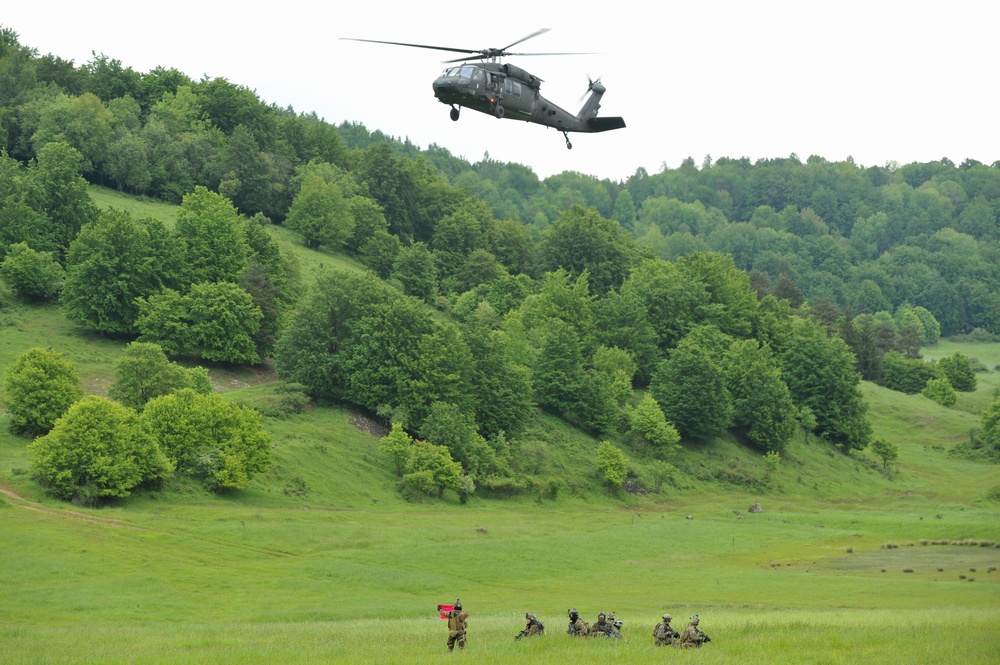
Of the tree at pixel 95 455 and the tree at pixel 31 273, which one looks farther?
the tree at pixel 31 273

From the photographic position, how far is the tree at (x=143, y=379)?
8969 cm

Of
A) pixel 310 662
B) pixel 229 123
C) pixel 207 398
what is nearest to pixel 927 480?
pixel 207 398

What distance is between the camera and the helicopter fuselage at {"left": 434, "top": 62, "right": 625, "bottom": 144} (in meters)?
49.2

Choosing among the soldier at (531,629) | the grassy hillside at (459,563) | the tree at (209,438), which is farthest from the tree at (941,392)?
the soldier at (531,629)

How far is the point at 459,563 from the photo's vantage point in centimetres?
6944

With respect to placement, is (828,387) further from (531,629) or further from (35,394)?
(531,629)

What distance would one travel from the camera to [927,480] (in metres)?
130

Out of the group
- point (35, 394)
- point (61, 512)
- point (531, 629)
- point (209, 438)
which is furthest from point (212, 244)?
point (531, 629)

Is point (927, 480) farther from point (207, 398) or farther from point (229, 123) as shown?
point (229, 123)

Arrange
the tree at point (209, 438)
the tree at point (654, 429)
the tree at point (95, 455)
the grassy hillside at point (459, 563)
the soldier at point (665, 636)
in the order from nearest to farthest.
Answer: the soldier at point (665, 636), the grassy hillside at point (459, 563), the tree at point (95, 455), the tree at point (209, 438), the tree at point (654, 429)

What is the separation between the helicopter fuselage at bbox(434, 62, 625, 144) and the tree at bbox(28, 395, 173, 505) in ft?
124

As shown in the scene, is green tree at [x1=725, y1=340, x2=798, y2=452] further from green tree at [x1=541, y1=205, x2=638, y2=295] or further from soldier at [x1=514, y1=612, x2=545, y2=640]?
soldier at [x1=514, y1=612, x2=545, y2=640]

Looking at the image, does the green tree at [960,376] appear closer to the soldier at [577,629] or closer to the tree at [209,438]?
the tree at [209,438]

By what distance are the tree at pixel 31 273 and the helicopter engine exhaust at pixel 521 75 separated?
8633cm
